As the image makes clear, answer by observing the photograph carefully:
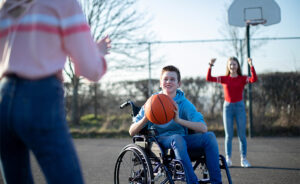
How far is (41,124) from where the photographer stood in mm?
1261

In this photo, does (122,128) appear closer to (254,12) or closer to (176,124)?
(254,12)

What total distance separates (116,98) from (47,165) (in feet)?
31.3

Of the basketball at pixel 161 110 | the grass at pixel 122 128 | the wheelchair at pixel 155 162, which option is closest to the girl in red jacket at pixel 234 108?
the wheelchair at pixel 155 162

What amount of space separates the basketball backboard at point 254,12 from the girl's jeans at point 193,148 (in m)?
6.35

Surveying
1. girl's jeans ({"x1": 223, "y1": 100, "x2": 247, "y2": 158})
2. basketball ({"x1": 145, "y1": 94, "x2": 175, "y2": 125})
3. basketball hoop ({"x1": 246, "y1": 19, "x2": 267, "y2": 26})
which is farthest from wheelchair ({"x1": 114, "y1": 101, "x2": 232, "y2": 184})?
basketball hoop ({"x1": 246, "y1": 19, "x2": 267, "y2": 26})

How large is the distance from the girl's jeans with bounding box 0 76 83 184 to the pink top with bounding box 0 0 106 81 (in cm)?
6

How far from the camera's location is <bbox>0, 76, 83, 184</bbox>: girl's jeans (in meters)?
1.26

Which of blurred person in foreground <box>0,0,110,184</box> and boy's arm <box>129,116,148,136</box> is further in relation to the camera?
boy's arm <box>129,116,148,136</box>

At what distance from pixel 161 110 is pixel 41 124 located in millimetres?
1676

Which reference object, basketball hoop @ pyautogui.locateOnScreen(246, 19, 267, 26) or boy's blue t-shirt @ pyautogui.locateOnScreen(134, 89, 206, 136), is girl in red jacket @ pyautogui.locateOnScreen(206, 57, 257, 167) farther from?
basketball hoop @ pyautogui.locateOnScreen(246, 19, 267, 26)

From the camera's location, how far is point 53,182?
132 cm

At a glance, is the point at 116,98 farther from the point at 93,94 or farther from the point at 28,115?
the point at 28,115

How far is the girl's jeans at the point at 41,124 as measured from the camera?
1.26m

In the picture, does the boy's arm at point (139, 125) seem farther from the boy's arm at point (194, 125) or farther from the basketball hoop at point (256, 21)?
the basketball hoop at point (256, 21)
